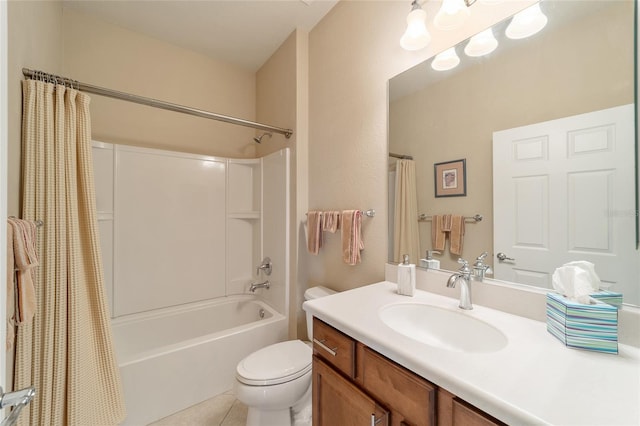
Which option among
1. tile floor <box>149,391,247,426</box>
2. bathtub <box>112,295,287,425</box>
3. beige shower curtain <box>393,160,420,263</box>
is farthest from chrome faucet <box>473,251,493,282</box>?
tile floor <box>149,391,247,426</box>

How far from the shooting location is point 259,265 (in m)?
2.40

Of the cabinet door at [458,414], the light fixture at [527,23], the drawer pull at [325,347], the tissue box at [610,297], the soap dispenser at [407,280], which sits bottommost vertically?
the drawer pull at [325,347]

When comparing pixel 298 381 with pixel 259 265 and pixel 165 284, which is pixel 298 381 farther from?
pixel 165 284

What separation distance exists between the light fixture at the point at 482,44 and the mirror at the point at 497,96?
21 mm

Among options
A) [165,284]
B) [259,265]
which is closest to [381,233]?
[259,265]

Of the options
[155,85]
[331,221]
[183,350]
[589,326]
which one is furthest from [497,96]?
[155,85]

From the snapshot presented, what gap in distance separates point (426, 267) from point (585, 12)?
1.05 meters

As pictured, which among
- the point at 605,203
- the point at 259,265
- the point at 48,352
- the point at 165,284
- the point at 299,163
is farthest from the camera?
the point at 259,265

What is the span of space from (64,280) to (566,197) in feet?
6.91

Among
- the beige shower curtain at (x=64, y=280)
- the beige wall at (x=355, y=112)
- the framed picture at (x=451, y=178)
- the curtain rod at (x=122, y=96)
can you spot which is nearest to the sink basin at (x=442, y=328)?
the beige wall at (x=355, y=112)

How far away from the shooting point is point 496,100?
0.97m

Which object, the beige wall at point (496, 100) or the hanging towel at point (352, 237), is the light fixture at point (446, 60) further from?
the hanging towel at point (352, 237)

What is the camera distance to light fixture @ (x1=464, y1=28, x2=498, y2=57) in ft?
3.22

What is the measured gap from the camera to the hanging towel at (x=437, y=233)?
113cm
